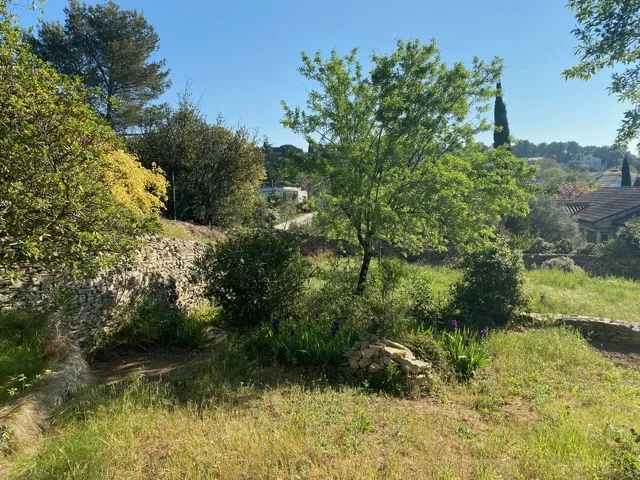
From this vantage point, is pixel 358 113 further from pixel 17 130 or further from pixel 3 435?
pixel 3 435

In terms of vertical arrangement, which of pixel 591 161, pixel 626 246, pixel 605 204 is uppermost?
pixel 591 161

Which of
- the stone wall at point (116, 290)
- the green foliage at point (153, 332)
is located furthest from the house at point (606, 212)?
the green foliage at point (153, 332)

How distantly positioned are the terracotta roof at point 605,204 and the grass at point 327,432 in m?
25.4

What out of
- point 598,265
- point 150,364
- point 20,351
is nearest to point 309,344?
point 150,364

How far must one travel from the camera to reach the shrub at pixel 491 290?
792 centimetres

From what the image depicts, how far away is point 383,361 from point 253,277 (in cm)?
276

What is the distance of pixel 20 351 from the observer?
4.55 metres

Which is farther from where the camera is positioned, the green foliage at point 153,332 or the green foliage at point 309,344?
the green foliage at point 153,332

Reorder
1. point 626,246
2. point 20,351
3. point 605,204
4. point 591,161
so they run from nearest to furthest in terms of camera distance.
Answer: point 20,351, point 626,246, point 605,204, point 591,161

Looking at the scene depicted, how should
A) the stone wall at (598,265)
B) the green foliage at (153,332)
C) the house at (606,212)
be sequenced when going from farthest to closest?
the house at (606,212), the stone wall at (598,265), the green foliage at (153,332)

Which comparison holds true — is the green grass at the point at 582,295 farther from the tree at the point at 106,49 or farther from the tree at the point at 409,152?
the tree at the point at 106,49

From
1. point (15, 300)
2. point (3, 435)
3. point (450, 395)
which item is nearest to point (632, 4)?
point (450, 395)

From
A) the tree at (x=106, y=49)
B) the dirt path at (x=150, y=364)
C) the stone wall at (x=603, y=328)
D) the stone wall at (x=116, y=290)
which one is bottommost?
the stone wall at (x=603, y=328)

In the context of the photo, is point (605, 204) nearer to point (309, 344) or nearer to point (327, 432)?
point (309, 344)
